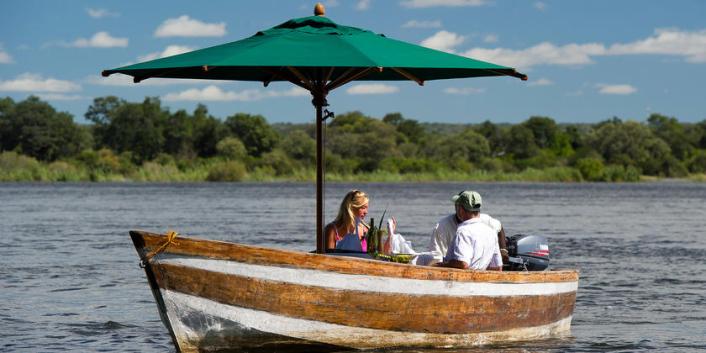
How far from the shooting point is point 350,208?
12516 mm

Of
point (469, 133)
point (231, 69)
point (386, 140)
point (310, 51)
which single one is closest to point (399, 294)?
point (310, 51)

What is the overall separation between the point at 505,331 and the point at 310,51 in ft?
12.7

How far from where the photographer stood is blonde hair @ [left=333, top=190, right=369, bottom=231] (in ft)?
41.0

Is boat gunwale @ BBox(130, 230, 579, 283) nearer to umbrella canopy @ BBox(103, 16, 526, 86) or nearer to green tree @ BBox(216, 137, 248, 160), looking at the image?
umbrella canopy @ BBox(103, 16, 526, 86)

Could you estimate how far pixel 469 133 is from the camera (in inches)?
5374

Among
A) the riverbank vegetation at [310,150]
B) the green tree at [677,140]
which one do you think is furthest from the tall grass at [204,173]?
the green tree at [677,140]

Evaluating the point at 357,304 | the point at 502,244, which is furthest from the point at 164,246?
the point at 502,244

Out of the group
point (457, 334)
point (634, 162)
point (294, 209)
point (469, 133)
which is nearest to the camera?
point (457, 334)

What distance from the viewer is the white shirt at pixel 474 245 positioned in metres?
11.9

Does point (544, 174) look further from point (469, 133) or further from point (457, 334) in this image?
point (457, 334)

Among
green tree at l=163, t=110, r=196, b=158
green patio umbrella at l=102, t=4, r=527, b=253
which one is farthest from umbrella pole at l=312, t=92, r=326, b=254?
green tree at l=163, t=110, r=196, b=158

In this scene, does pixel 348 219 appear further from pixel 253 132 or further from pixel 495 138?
pixel 495 138

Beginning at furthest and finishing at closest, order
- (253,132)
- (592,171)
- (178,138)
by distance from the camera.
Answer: (178,138) < (253,132) < (592,171)

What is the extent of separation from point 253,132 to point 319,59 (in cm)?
11816
